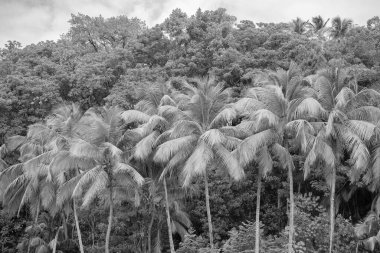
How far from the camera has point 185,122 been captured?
1747 centimetres

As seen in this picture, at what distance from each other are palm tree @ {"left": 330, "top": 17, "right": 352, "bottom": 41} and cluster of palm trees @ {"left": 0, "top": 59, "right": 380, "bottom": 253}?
17889 millimetres

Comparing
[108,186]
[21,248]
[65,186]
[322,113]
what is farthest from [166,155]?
[21,248]

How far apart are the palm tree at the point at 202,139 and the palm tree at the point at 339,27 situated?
70.3 feet

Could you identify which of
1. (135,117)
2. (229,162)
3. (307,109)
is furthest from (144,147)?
(307,109)

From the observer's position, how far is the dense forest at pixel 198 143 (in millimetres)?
17172

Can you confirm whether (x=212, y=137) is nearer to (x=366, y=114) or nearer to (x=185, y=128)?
(x=185, y=128)

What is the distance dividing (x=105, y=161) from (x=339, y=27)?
2498cm

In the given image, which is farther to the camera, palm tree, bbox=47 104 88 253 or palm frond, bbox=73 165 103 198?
palm tree, bbox=47 104 88 253

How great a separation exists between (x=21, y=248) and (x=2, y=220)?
381 centimetres

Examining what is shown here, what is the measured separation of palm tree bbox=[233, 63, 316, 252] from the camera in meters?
16.1

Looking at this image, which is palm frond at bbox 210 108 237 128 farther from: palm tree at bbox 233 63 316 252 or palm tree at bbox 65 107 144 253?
palm tree at bbox 65 107 144 253

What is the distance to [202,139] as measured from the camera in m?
17.0

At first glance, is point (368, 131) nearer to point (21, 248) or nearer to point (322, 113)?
point (322, 113)

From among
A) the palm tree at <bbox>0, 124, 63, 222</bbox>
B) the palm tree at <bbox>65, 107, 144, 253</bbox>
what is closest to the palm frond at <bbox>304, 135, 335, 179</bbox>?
the palm tree at <bbox>65, 107, 144, 253</bbox>
